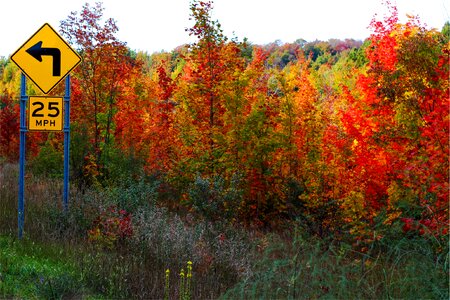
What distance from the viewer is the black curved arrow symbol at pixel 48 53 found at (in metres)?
9.27

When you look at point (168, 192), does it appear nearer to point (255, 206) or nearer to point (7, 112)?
point (255, 206)

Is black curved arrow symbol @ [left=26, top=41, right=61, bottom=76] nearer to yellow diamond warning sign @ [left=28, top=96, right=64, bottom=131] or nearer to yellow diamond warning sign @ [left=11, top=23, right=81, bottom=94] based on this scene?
yellow diamond warning sign @ [left=11, top=23, right=81, bottom=94]

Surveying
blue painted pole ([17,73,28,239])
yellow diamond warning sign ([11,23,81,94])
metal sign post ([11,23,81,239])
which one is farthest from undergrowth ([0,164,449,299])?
yellow diamond warning sign ([11,23,81,94])

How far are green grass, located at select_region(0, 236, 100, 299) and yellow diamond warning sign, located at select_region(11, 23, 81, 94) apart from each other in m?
3.03

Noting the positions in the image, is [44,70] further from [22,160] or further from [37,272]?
[37,272]

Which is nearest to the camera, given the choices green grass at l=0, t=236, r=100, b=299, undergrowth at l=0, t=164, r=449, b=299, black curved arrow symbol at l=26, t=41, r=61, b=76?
undergrowth at l=0, t=164, r=449, b=299

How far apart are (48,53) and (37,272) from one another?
182 inches

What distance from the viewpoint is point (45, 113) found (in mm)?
9203

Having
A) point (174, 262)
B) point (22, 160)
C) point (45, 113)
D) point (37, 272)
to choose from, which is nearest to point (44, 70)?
point (45, 113)

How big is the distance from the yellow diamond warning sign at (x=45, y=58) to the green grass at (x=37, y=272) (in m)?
3.03

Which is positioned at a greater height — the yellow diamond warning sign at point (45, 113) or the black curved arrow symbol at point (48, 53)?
the black curved arrow symbol at point (48, 53)

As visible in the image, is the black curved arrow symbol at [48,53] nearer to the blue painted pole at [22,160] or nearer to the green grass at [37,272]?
the blue painted pole at [22,160]

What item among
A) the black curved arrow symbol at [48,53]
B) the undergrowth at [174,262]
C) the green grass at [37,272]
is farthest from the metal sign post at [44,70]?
the green grass at [37,272]

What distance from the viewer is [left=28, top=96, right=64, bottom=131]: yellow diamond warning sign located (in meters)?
9.13
